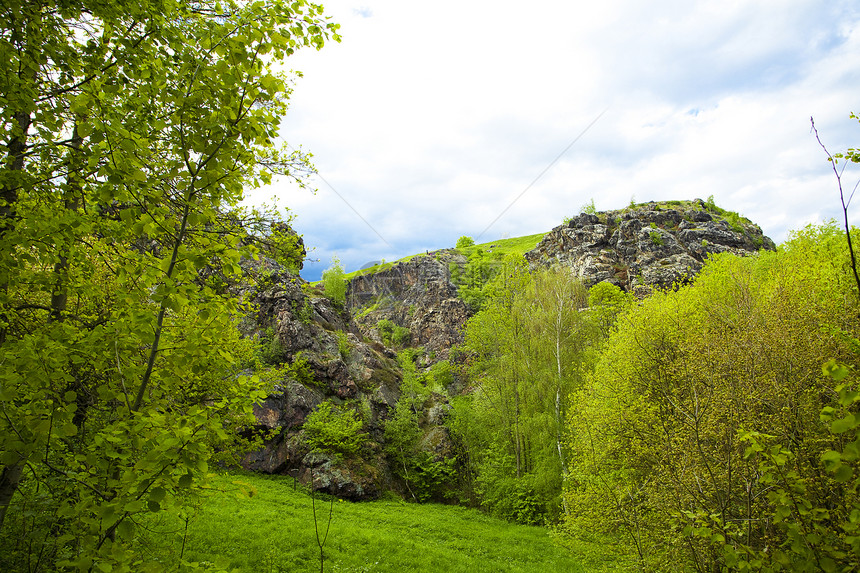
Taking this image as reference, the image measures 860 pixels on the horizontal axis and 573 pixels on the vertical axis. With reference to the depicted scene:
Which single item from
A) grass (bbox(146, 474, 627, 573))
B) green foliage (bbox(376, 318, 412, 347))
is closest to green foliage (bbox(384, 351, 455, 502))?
grass (bbox(146, 474, 627, 573))

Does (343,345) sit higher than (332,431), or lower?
higher

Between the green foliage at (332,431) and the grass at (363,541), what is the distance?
2880mm

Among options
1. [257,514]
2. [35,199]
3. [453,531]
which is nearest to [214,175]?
[35,199]

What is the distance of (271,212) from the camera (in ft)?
23.1

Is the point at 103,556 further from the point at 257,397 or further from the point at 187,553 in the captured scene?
the point at 187,553

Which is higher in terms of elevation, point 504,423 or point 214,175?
point 214,175

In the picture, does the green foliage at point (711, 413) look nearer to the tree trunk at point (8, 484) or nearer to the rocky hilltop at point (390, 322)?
the tree trunk at point (8, 484)

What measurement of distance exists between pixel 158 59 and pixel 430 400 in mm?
33859

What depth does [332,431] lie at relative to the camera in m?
23.5

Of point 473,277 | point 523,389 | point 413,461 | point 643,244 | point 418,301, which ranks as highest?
point 643,244

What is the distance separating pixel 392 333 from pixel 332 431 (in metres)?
39.8

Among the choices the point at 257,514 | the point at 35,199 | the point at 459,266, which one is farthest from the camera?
the point at 459,266

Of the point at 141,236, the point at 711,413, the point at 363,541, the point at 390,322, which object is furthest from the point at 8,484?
the point at 390,322

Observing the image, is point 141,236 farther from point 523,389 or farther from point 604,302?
point 604,302
